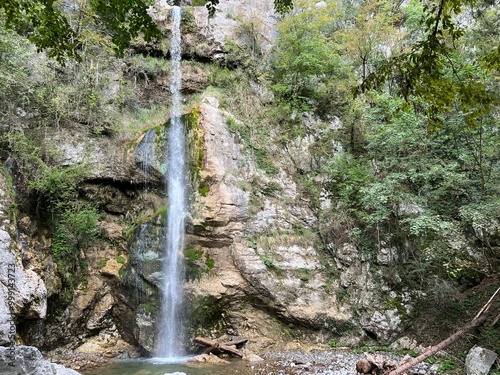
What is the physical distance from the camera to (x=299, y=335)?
952 cm

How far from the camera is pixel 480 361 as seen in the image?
265 inches

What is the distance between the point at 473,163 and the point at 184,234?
8202 mm

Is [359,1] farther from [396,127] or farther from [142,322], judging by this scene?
[142,322]

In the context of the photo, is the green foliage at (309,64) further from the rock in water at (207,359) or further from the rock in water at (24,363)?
the rock in water at (24,363)

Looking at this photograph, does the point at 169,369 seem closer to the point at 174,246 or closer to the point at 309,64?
the point at 174,246

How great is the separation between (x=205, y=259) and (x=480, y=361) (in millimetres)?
6724

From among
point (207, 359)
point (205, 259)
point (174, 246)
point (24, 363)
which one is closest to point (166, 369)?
point (207, 359)

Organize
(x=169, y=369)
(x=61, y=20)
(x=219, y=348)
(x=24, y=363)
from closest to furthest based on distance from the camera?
(x=61, y=20) < (x=24, y=363) < (x=169, y=369) < (x=219, y=348)

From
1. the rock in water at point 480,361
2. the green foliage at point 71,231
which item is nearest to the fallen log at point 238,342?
the rock in water at point 480,361

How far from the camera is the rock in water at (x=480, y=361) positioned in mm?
6595

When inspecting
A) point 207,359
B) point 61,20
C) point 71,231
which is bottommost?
point 207,359

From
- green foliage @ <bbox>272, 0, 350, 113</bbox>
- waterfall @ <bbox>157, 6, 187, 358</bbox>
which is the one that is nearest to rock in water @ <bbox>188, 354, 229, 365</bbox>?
waterfall @ <bbox>157, 6, 187, 358</bbox>

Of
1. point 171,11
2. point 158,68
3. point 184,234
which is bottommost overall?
point 184,234

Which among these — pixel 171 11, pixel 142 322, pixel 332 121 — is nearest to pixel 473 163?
pixel 332 121
